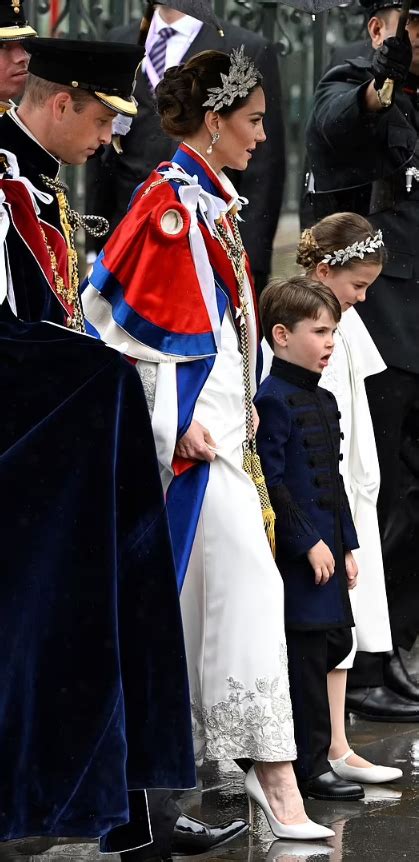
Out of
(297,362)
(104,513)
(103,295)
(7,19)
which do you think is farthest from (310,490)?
(7,19)

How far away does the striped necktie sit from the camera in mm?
6227

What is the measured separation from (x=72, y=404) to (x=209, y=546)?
31.2 inches

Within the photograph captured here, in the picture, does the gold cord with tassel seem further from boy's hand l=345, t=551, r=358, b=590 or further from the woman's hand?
boy's hand l=345, t=551, r=358, b=590

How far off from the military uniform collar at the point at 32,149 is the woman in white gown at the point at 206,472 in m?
0.50

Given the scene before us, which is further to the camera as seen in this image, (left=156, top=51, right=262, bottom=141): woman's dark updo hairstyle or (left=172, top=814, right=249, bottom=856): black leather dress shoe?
(left=156, top=51, right=262, bottom=141): woman's dark updo hairstyle

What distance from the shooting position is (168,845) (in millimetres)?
4344

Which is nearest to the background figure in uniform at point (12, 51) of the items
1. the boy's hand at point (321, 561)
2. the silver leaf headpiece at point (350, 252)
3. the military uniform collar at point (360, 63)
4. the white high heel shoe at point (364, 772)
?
the boy's hand at point (321, 561)

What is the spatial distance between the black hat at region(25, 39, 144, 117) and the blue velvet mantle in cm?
63

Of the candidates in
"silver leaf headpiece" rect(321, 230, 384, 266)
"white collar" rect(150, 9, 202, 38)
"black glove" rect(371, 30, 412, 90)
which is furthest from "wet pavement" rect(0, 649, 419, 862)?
"white collar" rect(150, 9, 202, 38)

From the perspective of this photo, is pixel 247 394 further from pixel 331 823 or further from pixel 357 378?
pixel 331 823

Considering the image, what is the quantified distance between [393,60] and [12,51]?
1743 millimetres

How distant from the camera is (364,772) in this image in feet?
17.0

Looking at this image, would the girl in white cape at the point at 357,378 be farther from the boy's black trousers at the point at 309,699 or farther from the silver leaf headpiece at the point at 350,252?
the boy's black trousers at the point at 309,699

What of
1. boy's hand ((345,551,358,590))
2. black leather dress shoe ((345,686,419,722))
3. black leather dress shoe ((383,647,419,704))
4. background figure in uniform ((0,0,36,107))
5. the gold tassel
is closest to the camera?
background figure in uniform ((0,0,36,107))
